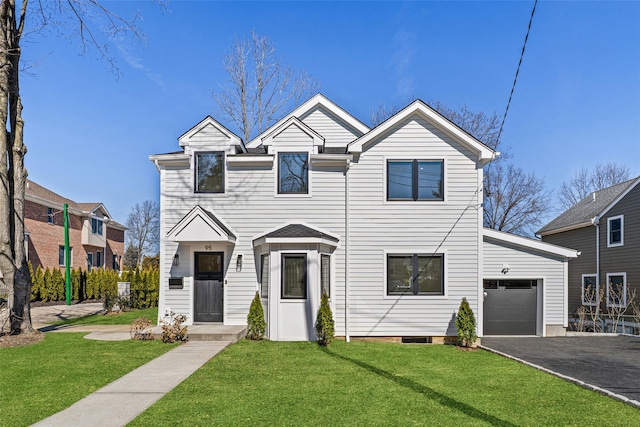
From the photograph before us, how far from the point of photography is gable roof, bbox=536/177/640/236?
1794cm

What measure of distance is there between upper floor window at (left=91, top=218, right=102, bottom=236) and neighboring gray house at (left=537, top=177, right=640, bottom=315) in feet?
109

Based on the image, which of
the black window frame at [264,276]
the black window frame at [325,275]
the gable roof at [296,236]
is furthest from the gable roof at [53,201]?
→ the black window frame at [325,275]

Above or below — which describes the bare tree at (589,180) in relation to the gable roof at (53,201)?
above

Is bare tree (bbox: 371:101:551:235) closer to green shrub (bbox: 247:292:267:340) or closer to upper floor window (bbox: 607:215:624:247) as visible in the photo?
upper floor window (bbox: 607:215:624:247)

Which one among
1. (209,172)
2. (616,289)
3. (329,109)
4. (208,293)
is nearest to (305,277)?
Result: (208,293)

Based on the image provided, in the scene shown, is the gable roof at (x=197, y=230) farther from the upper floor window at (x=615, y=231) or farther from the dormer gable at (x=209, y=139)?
the upper floor window at (x=615, y=231)

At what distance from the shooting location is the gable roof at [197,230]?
1116cm

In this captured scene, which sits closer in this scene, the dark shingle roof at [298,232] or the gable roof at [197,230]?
the dark shingle roof at [298,232]

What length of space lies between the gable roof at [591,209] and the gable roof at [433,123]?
33.8 feet

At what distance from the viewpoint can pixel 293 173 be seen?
12.0 m

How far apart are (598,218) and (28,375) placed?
21342 mm

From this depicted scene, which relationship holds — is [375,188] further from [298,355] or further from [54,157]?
[54,157]

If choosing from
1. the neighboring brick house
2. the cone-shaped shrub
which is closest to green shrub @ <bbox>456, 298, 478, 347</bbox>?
the cone-shaped shrub

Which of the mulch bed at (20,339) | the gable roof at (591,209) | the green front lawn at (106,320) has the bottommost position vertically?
the green front lawn at (106,320)
